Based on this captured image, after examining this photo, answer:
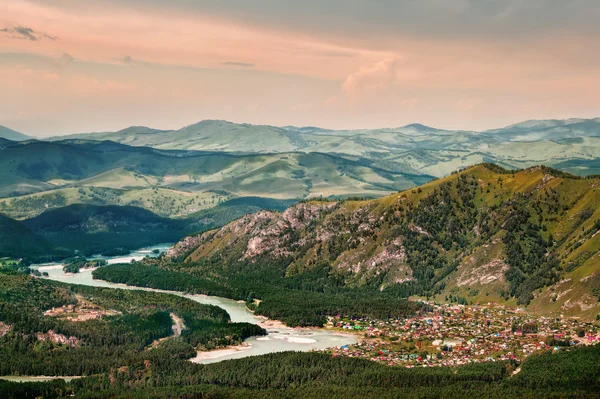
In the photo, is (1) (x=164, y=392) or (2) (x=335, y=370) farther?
(2) (x=335, y=370)

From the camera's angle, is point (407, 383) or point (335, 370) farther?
point (335, 370)

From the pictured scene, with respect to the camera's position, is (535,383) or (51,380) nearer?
(535,383)

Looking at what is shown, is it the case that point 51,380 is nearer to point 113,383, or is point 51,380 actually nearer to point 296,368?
point 113,383

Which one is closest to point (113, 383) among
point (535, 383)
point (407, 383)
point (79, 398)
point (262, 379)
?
point (79, 398)

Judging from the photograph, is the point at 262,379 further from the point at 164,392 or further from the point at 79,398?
the point at 79,398

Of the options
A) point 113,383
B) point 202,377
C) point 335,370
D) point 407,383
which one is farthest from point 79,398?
point 407,383

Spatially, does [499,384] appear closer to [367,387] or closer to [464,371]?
[464,371]

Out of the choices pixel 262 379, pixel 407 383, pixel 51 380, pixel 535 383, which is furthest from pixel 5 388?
pixel 535 383
